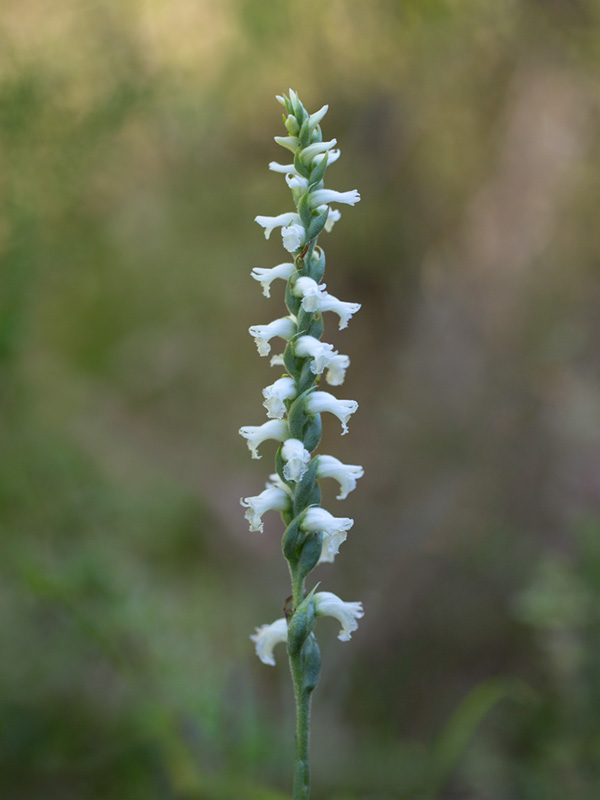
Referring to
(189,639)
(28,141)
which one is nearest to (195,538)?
(189,639)

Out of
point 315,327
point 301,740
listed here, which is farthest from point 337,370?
point 301,740

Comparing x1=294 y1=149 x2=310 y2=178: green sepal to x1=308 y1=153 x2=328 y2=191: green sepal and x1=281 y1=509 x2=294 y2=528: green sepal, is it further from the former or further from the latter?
x1=281 y1=509 x2=294 y2=528: green sepal

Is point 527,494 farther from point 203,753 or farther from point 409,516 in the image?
point 203,753

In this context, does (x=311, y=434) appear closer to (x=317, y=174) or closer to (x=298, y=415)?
(x=298, y=415)

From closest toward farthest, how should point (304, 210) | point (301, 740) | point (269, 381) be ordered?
point (301, 740) < point (304, 210) < point (269, 381)

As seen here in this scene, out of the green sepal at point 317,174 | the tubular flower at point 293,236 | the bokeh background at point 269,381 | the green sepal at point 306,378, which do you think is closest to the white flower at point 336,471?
the green sepal at point 306,378

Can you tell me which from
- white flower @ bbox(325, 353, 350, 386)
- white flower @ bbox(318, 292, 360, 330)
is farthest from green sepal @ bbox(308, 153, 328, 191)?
white flower @ bbox(325, 353, 350, 386)
